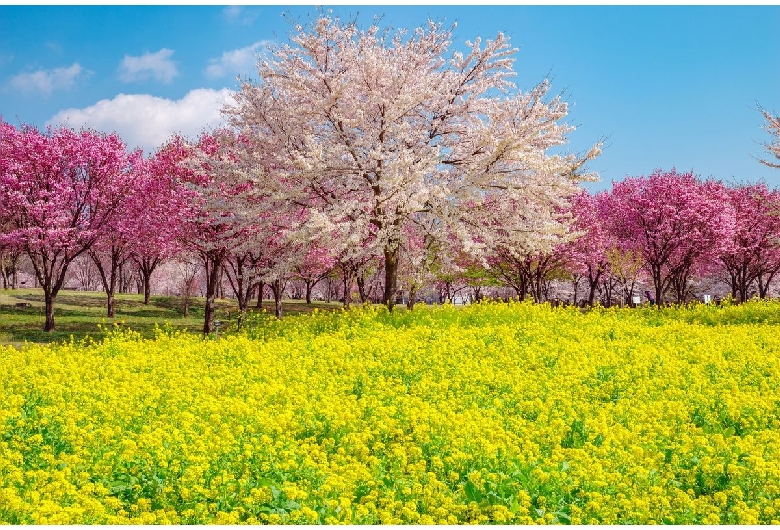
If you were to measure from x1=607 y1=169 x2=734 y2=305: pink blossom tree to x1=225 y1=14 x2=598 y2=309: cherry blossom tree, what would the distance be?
2048 cm

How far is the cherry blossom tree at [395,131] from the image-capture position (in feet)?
64.2

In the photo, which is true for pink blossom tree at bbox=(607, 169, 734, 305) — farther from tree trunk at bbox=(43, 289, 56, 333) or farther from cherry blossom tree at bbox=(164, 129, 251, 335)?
tree trunk at bbox=(43, 289, 56, 333)

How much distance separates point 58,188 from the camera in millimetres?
28500

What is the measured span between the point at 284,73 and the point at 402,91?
4.25 metres

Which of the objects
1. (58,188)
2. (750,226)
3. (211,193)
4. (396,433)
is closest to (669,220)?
(750,226)

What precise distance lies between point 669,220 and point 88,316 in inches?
1346

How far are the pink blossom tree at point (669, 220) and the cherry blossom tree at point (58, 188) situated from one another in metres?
30.0

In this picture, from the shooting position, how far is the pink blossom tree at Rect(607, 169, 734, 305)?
132ft

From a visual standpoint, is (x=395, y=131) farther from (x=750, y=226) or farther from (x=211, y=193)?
(x=750, y=226)

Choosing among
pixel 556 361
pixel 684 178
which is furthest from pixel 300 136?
pixel 684 178

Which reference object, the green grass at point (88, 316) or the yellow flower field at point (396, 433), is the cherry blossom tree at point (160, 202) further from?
the yellow flower field at point (396, 433)

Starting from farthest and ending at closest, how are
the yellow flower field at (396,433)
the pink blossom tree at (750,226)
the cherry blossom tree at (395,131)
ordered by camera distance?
the pink blossom tree at (750,226)
the cherry blossom tree at (395,131)
the yellow flower field at (396,433)

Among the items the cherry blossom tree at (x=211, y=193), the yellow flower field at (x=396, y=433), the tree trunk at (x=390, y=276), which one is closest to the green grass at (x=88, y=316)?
the cherry blossom tree at (x=211, y=193)

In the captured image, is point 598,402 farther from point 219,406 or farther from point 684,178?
point 684,178
